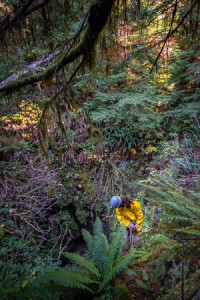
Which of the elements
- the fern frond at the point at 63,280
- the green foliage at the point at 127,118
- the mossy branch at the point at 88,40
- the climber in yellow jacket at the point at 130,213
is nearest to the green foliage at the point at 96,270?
the fern frond at the point at 63,280

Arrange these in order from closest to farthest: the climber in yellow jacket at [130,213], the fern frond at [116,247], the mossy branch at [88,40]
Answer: the mossy branch at [88,40] → the fern frond at [116,247] → the climber in yellow jacket at [130,213]

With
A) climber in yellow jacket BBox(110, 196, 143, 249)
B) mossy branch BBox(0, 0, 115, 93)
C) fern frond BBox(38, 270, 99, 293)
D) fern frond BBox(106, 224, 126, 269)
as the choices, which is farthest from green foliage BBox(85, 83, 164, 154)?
fern frond BBox(38, 270, 99, 293)

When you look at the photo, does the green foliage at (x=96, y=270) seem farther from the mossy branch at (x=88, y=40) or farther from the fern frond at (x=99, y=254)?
the mossy branch at (x=88, y=40)

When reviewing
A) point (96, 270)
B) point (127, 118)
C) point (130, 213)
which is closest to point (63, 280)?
point (96, 270)

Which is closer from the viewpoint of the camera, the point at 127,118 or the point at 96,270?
the point at 96,270

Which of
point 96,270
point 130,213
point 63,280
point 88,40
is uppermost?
point 88,40

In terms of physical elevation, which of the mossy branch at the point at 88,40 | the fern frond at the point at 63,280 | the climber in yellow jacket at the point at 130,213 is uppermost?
the mossy branch at the point at 88,40

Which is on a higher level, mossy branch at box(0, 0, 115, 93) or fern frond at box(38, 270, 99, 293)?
mossy branch at box(0, 0, 115, 93)

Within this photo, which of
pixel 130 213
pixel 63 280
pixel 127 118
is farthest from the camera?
pixel 127 118

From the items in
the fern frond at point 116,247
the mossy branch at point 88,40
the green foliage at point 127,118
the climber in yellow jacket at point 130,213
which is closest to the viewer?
the mossy branch at point 88,40

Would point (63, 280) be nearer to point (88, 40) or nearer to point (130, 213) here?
point (130, 213)

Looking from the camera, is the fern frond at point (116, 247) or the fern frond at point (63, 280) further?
the fern frond at point (116, 247)

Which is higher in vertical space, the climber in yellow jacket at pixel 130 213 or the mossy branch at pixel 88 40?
the mossy branch at pixel 88 40

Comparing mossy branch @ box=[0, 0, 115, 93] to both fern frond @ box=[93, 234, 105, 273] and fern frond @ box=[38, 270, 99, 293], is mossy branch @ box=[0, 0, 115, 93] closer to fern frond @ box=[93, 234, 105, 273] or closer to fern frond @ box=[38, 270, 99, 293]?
fern frond @ box=[38, 270, 99, 293]
